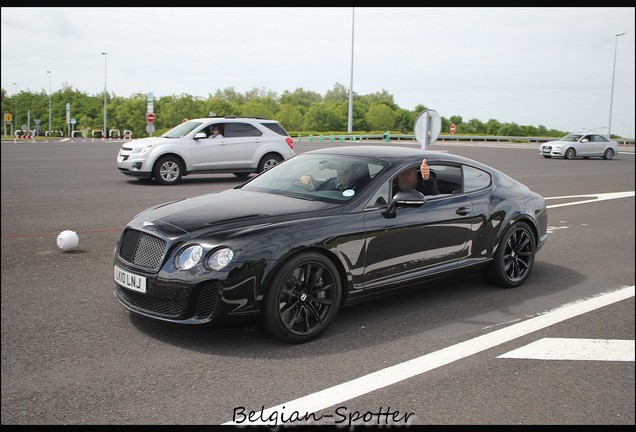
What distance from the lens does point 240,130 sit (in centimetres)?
1617

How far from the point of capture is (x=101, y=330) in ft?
15.7

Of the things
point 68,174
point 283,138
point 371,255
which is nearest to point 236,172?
point 283,138

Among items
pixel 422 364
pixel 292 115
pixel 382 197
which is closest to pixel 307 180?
pixel 382 197

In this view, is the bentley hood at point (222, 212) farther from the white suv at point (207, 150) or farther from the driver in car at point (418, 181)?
the white suv at point (207, 150)

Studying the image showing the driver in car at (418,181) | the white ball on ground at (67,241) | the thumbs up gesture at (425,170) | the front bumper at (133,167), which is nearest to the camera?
the driver in car at (418,181)

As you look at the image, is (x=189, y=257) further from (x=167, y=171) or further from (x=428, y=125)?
(x=167, y=171)

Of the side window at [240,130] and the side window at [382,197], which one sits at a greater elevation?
the side window at [240,130]

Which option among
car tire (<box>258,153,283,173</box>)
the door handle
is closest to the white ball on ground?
the door handle

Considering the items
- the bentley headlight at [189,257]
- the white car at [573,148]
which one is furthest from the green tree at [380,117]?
the white car at [573,148]

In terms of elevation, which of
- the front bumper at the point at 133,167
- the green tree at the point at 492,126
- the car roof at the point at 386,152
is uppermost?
the green tree at the point at 492,126

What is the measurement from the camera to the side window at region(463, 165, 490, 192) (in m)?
6.22

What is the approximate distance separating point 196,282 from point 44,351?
116cm

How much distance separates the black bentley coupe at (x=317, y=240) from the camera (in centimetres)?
441

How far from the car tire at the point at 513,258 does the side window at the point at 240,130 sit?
34.8 ft
